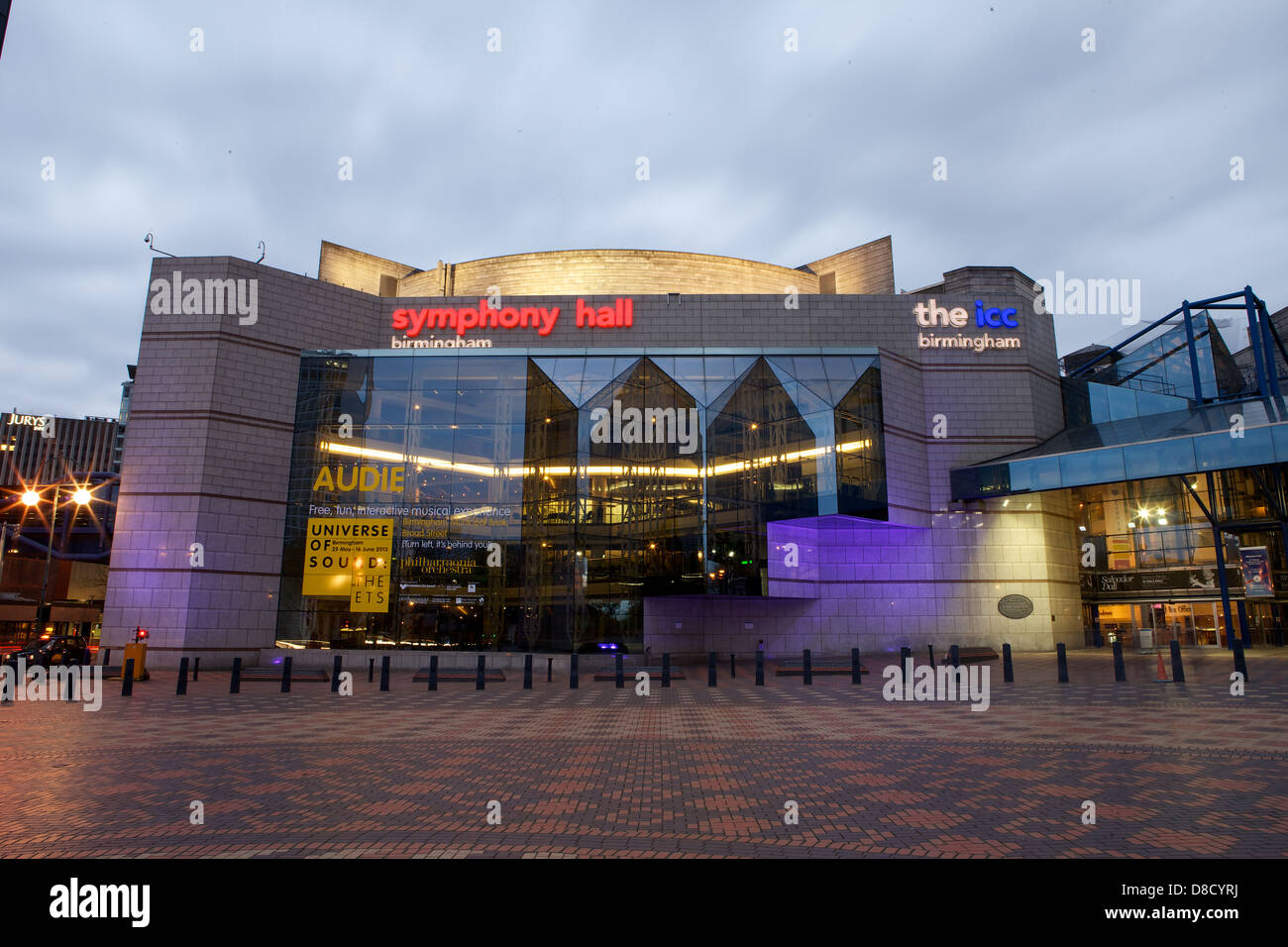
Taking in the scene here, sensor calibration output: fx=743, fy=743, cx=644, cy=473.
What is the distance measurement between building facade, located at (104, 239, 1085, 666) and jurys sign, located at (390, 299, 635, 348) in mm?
95

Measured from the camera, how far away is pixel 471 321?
31.6m

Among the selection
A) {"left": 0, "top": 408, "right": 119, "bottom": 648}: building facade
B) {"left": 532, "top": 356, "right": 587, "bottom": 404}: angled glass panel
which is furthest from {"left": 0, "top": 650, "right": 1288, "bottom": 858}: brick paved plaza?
{"left": 0, "top": 408, "right": 119, "bottom": 648}: building facade

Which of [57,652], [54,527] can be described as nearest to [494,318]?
[57,652]

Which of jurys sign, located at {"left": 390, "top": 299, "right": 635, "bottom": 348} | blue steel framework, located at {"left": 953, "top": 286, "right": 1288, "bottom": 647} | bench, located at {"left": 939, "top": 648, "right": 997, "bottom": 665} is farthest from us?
jurys sign, located at {"left": 390, "top": 299, "right": 635, "bottom": 348}

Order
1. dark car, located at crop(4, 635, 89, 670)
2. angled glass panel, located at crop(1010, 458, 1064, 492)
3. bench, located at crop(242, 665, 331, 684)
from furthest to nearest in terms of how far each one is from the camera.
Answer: angled glass panel, located at crop(1010, 458, 1064, 492) → dark car, located at crop(4, 635, 89, 670) → bench, located at crop(242, 665, 331, 684)

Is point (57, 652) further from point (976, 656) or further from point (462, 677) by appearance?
point (976, 656)

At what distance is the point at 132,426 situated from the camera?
90.8 feet

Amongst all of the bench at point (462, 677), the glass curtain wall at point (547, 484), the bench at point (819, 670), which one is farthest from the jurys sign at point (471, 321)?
the bench at point (819, 670)

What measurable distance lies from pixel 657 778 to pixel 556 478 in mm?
20001

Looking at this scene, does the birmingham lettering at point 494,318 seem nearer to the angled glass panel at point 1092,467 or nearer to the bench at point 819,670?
the bench at point 819,670

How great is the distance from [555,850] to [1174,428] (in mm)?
30954

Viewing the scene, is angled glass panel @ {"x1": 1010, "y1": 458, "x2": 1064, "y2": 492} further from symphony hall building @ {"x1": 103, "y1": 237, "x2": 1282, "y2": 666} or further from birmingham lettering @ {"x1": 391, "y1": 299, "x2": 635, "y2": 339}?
→ birmingham lettering @ {"x1": 391, "y1": 299, "x2": 635, "y2": 339}

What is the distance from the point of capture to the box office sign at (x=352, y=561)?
27578 mm

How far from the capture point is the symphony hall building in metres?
27.2
